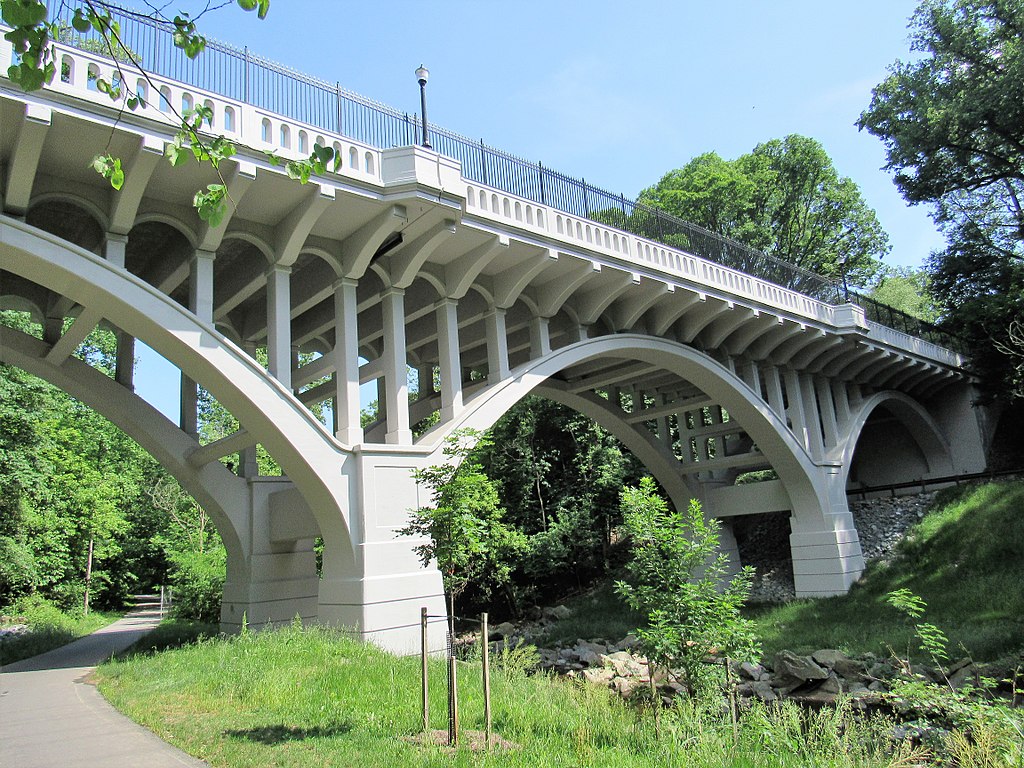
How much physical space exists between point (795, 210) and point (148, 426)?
3276cm

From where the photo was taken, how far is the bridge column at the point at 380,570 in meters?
11.3

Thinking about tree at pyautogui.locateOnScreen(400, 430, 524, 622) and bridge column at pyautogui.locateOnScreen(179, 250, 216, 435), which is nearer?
tree at pyautogui.locateOnScreen(400, 430, 524, 622)

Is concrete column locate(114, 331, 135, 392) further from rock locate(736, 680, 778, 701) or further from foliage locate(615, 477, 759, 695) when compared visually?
rock locate(736, 680, 778, 701)

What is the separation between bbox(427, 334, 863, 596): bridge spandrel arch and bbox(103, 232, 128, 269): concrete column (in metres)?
9.66

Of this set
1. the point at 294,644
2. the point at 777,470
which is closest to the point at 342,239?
the point at 294,644

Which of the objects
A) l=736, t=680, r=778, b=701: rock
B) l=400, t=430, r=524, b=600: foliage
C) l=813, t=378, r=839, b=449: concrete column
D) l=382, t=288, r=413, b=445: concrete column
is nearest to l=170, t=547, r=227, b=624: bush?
l=382, t=288, r=413, b=445: concrete column

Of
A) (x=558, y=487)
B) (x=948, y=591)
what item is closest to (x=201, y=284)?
(x=558, y=487)

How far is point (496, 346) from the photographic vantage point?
15.3 m

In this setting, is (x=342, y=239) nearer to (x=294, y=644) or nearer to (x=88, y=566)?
(x=294, y=644)

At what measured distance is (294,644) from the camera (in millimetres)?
10188

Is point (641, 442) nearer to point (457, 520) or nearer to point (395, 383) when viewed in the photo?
point (395, 383)

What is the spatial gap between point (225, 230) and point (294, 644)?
20.4ft

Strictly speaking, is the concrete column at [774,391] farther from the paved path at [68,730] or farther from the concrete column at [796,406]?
the paved path at [68,730]

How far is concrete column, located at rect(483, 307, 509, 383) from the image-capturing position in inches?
586
